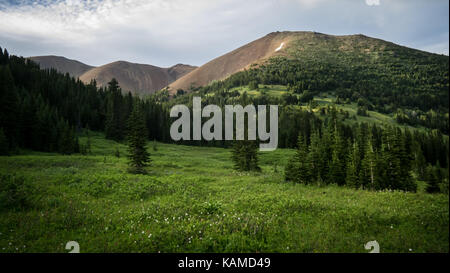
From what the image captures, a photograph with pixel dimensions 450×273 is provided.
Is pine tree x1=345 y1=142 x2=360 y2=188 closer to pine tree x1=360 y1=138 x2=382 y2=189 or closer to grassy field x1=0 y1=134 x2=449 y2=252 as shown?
pine tree x1=360 y1=138 x2=382 y2=189

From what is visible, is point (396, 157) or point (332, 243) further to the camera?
point (396, 157)

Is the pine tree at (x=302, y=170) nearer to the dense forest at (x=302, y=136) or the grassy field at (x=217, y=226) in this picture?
the dense forest at (x=302, y=136)

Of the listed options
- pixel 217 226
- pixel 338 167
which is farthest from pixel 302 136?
pixel 217 226

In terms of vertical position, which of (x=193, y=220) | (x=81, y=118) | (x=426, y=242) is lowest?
(x=193, y=220)

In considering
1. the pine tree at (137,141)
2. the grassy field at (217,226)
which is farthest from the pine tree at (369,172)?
the pine tree at (137,141)

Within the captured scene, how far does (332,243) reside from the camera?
21.0 ft

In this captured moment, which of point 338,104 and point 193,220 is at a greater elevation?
point 338,104

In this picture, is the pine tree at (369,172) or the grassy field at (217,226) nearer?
the grassy field at (217,226)

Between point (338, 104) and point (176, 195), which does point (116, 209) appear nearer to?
point (176, 195)

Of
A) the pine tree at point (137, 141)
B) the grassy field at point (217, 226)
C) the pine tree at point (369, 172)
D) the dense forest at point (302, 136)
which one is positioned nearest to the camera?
the grassy field at point (217, 226)

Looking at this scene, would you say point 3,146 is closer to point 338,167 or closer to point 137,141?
point 137,141

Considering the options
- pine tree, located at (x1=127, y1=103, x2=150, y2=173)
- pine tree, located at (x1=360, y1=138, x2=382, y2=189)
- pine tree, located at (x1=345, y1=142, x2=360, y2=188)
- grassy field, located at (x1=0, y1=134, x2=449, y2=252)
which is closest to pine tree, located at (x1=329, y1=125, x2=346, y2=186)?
pine tree, located at (x1=345, y1=142, x2=360, y2=188)
